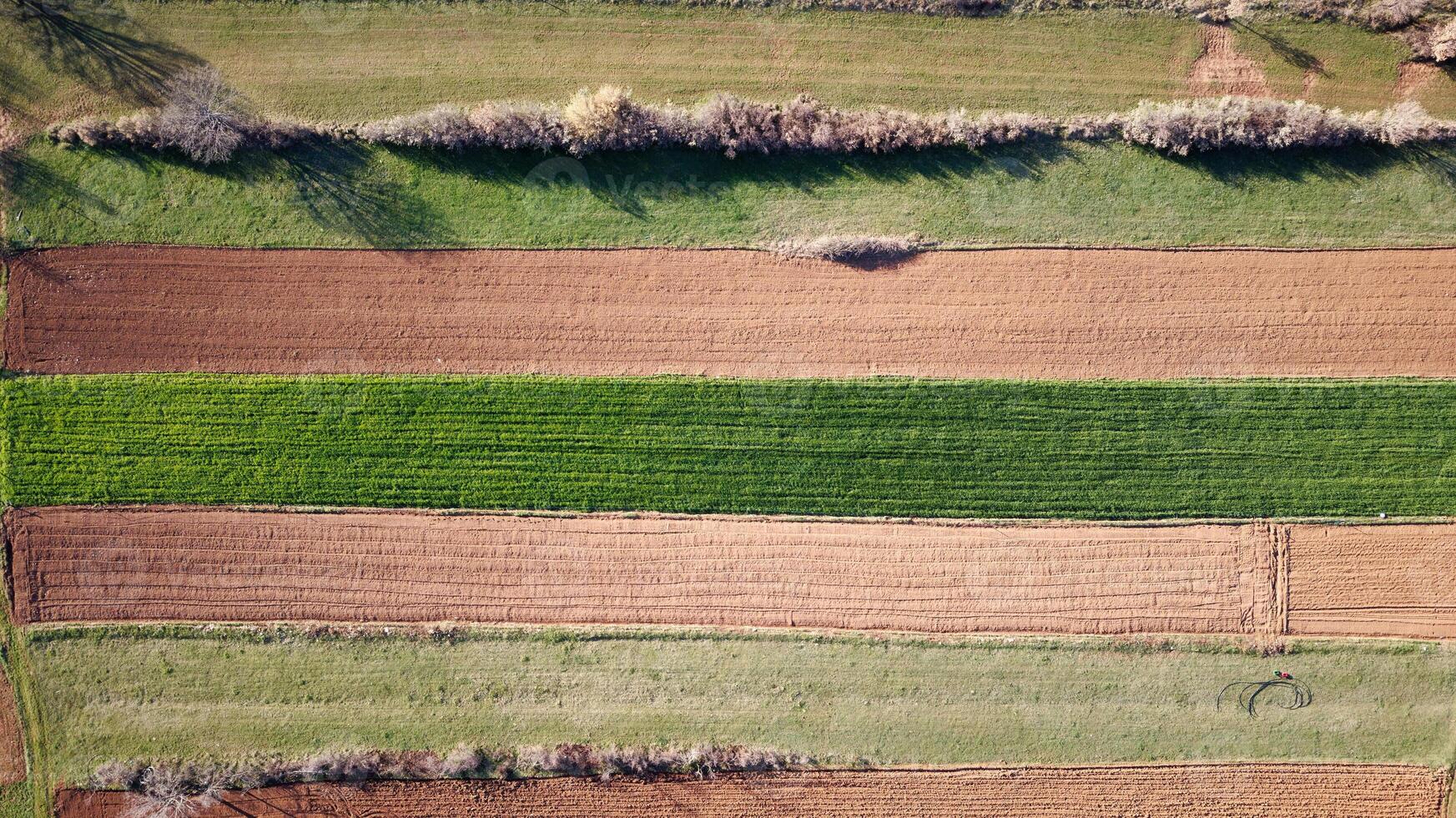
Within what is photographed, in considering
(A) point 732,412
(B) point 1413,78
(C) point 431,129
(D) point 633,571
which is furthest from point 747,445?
(B) point 1413,78

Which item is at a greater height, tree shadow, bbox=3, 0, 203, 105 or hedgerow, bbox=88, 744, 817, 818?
tree shadow, bbox=3, 0, 203, 105

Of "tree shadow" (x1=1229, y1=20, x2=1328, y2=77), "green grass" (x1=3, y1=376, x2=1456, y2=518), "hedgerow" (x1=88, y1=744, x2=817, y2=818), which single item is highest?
"tree shadow" (x1=1229, y1=20, x2=1328, y2=77)

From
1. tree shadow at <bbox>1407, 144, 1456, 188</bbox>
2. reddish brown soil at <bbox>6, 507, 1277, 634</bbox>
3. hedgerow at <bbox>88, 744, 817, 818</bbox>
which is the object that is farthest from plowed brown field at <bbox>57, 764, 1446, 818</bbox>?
tree shadow at <bbox>1407, 144, 1456, 188</bbox>

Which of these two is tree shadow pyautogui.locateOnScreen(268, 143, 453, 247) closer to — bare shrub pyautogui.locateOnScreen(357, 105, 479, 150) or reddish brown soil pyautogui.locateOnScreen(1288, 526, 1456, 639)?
bare shrub pyautogui.locateOnScreen(357, 105, 479, 150)

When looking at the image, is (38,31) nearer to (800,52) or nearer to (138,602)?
(138,602)

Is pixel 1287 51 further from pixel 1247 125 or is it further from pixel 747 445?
pixel 747 445

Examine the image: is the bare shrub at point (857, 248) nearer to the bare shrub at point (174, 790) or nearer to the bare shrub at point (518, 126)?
the bare shrub at point (518, 126)
